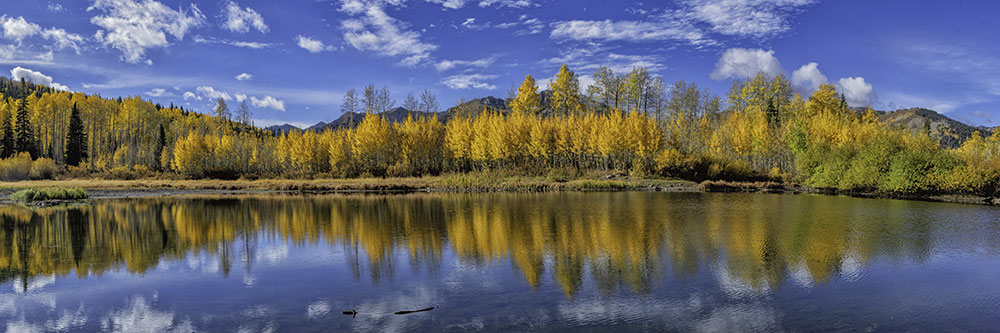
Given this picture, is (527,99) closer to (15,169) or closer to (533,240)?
(533,240)

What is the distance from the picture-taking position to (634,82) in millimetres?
74562

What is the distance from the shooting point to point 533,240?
60.7 feet

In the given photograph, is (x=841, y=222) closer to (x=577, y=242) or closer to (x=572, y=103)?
(x=577, y=242)

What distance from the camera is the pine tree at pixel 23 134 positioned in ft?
307

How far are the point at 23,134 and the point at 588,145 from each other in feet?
334

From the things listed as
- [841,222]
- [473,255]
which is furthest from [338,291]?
[841,222]

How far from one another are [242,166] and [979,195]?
290ft

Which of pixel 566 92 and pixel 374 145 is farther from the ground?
pixel 566 92


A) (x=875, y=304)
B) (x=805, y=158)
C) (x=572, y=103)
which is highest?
(x=572, y=103)

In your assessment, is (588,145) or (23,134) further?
(23,134)

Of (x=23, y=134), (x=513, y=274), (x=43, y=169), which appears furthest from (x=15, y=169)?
(x=513, y=274)

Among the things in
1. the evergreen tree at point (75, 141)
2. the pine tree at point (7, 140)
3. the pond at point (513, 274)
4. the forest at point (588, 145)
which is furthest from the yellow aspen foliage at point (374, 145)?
the pine tree at point (7, 140)

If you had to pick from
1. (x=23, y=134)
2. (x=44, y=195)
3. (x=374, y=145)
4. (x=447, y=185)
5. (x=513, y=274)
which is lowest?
(x=513, y=274)

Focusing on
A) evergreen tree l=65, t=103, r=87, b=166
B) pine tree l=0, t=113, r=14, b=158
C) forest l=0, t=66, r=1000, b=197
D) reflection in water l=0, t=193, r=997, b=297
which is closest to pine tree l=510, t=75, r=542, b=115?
forest l=0, t=66, r=1000, b=197
